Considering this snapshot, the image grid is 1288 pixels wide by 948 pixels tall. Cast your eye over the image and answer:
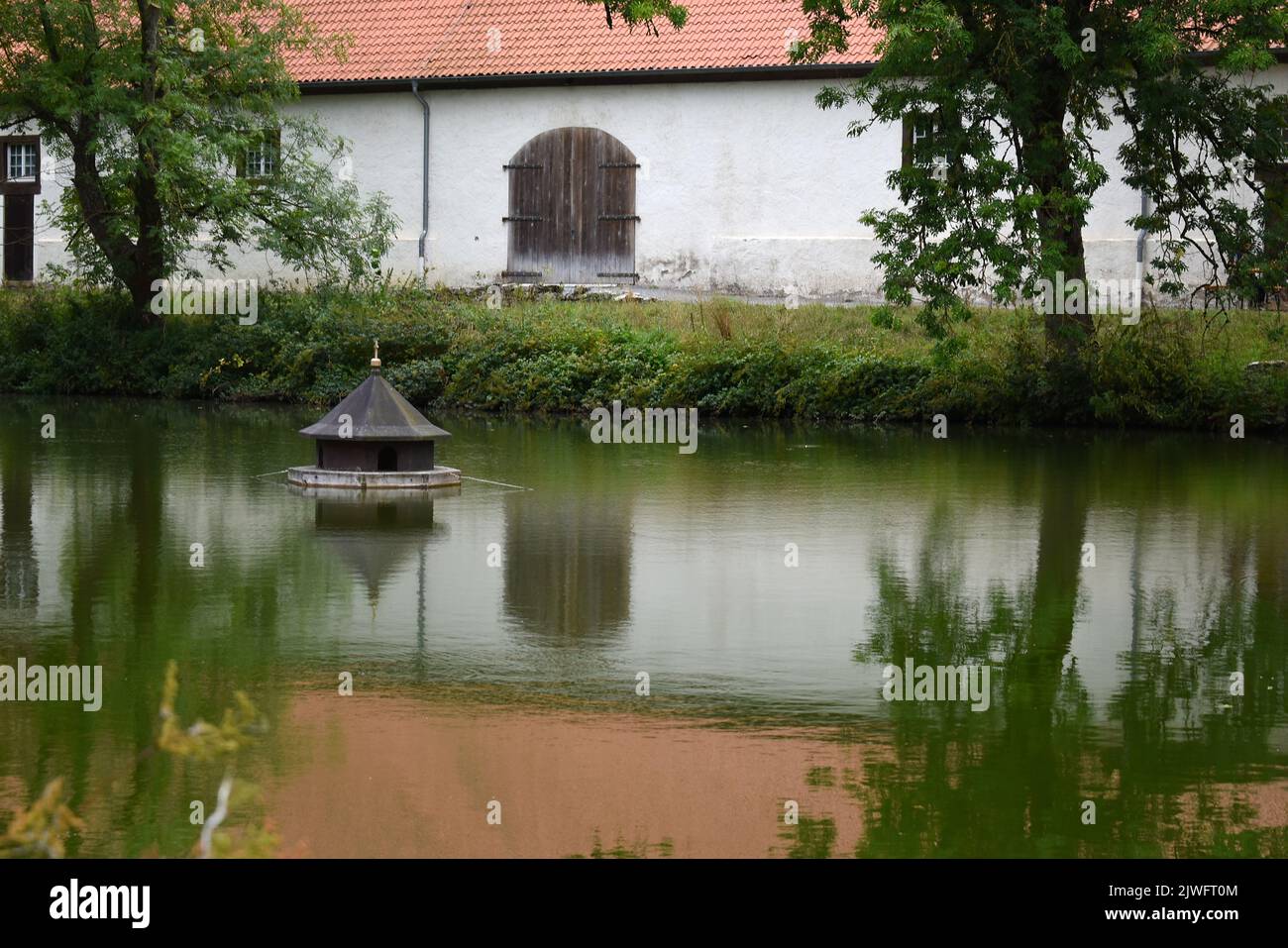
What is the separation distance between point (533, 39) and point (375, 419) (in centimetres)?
1983

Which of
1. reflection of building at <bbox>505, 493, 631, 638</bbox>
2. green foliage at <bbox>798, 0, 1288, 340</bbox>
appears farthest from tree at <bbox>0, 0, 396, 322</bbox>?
reflection of building at <bbox>505, 493, 631, 638</bbox>

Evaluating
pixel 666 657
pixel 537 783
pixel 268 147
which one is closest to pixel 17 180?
pixel 268 147

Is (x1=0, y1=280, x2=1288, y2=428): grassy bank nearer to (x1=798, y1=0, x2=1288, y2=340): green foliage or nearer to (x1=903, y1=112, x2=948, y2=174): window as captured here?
(x1=798, y1=0, x2=1288, y2=340): green foliage

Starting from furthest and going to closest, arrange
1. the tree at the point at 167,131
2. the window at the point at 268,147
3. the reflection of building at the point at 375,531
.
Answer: the window at the point at 268,147
the tree at the point at 167,131
the reflection of building at the point at 375,531

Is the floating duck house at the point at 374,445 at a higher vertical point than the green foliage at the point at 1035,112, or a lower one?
lower

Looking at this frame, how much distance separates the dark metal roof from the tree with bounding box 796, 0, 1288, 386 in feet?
25.0

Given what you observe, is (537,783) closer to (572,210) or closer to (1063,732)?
(1063,732)

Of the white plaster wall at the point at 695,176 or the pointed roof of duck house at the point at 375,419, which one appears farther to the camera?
the white plaster wall at the point at 695,176

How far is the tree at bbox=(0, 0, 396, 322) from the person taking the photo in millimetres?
28781

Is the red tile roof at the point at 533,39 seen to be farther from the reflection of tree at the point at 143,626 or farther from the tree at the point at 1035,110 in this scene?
the reflection of tree at the point at 143,626

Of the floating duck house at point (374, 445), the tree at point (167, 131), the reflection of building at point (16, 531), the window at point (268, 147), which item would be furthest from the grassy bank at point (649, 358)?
the reflection of building at point (16, 531)

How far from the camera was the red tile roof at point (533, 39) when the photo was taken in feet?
113

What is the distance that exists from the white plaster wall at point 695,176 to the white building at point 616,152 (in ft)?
0.11
